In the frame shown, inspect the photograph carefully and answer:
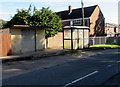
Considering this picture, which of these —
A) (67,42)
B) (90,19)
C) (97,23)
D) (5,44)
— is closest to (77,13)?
(90,19)

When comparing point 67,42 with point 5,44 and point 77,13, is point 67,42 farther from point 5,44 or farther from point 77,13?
point 77,13

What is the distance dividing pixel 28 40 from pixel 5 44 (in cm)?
322

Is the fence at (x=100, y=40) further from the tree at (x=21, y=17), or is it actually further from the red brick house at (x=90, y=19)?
the tree at (x=21, y=17)

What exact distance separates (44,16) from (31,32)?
492cm

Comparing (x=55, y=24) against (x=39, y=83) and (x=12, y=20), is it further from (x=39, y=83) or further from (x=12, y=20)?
(x=39, y=83)

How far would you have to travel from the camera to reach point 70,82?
22.3 ft

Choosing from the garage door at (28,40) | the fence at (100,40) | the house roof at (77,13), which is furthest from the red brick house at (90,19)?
the garage door at (28,40)

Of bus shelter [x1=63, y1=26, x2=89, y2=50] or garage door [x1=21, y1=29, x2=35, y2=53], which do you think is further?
bus shelter [x1=63, y1=26, x2=89, y2=50]

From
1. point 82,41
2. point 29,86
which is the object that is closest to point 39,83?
point 29,86

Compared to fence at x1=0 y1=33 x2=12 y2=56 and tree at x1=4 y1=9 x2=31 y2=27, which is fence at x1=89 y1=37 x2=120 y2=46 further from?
fence at x1=0 y1=33 x2=12 y2=56

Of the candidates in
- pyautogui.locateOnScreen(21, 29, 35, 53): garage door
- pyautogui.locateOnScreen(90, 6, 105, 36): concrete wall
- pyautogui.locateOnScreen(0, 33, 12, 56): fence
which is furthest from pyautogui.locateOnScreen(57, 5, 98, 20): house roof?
pyautogui.locateOnScreen(0, 33, 12, 56): fence

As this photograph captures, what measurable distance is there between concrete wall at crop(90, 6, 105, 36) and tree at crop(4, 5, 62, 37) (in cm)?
1741

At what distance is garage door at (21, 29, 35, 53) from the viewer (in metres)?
17.4

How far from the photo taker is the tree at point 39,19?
21812 millimetres
